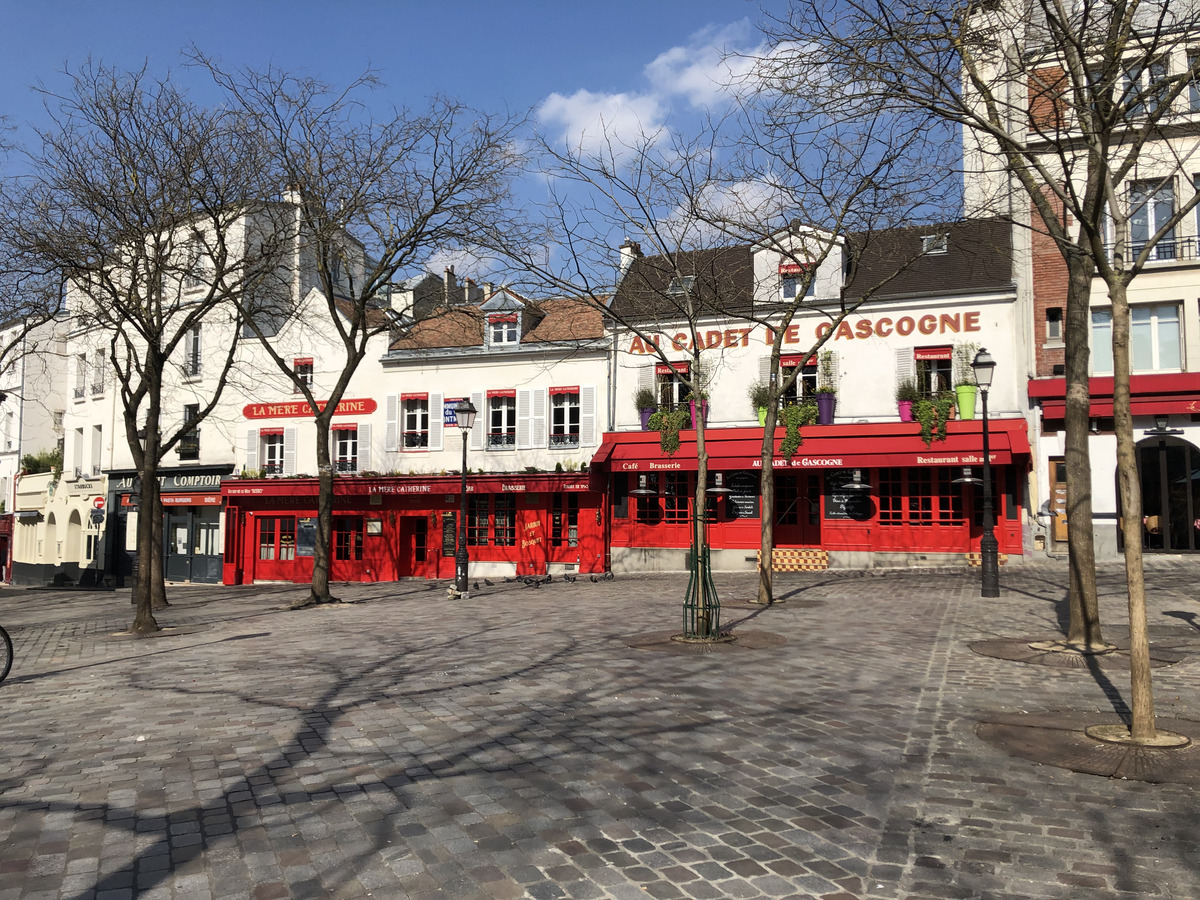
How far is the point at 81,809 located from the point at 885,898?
169 inches

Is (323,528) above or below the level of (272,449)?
below

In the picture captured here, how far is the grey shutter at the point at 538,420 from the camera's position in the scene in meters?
24.4

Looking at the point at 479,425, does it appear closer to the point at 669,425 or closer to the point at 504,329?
the point at 504,329

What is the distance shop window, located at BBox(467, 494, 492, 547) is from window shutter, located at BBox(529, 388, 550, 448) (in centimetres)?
222

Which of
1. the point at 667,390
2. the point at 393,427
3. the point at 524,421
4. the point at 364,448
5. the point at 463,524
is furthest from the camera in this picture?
the point at 364,448

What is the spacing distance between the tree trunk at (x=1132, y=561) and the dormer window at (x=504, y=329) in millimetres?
20313

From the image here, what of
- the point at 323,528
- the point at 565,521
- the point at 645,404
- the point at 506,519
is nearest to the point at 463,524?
the point at 323,528

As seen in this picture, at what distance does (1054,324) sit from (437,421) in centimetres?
1594

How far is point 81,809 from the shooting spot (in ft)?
16.4

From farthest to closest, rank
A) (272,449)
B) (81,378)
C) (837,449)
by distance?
(81,378) < (272,449) < (837,449)

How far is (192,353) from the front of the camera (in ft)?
97.6

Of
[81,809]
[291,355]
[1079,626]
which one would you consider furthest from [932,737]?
[291,355]

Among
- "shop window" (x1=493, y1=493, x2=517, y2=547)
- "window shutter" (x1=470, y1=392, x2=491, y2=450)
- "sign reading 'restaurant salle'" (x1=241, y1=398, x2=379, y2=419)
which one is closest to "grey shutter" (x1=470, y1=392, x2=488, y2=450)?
"window shutter" (x1=470, y1=392, x2=491, y2=450)

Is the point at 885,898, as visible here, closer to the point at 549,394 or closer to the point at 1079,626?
the point at 1079,626
